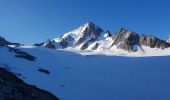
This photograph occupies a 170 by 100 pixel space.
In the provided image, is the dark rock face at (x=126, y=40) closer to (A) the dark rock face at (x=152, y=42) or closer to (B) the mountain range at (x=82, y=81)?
(A) the dark rock face at (x=152, y=42)

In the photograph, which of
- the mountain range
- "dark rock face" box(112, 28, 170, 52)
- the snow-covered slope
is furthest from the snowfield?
"dark rock face" box(112, 28, 170, 52)

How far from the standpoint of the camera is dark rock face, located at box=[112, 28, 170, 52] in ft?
474

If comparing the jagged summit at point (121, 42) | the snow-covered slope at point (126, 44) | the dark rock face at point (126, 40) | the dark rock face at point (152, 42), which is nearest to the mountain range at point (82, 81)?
the snow-covered slope at point (126, 44)

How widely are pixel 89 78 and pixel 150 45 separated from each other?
82.7 metres

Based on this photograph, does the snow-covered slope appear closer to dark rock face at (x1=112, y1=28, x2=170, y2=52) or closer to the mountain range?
dark rock face at (x1=112, y1=28, x2=170, y2=52)

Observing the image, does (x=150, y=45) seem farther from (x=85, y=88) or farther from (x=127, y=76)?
(x=85, y=88)

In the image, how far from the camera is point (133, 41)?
154875 millimetres

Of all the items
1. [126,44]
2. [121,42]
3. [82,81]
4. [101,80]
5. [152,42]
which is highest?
[121,42]

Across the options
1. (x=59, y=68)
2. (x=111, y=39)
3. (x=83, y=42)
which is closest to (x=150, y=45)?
(x=111, y=39)

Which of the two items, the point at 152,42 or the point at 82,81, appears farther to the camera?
the point at 152,42

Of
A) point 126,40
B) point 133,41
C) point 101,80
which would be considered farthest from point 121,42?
point 101,80

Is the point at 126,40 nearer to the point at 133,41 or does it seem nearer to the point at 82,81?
the point at 133,41

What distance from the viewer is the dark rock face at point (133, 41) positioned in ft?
474

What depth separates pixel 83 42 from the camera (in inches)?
7707
